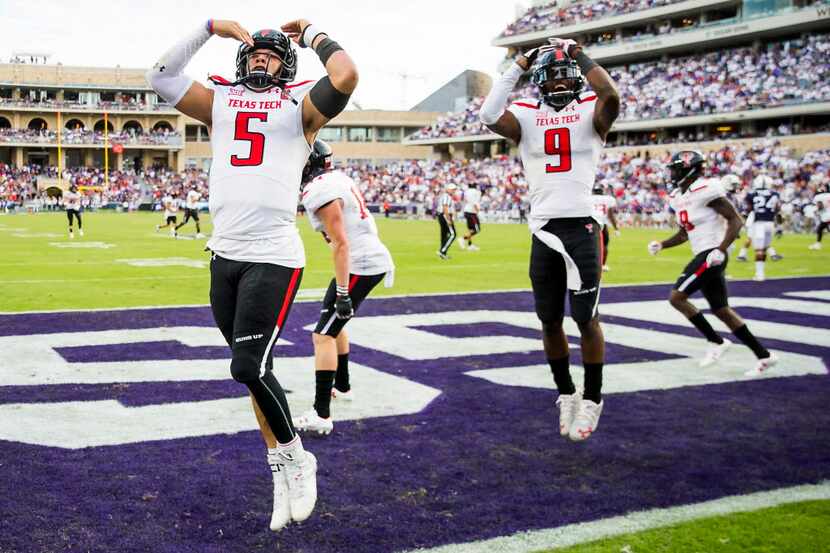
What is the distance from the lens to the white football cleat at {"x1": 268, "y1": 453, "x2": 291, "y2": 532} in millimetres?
4023

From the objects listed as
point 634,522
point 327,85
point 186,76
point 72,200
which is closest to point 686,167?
point 634,522

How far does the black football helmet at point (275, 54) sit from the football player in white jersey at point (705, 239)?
481cm

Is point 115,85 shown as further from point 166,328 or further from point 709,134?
point 166,328

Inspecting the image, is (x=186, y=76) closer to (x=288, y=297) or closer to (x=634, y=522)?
(x=288, y=297)

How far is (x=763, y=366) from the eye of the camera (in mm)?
7824

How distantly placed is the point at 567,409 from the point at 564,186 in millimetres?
1457

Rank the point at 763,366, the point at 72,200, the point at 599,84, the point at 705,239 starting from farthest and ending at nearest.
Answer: the point at 72,200
the point at 705,239
the point at 763,366
the point at 599,84

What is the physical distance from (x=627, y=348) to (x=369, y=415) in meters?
3.72

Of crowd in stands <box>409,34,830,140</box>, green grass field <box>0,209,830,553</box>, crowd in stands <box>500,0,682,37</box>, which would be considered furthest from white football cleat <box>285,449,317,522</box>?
crowd in stands <box>500,0,682,37</box>

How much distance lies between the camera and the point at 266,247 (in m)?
4.21

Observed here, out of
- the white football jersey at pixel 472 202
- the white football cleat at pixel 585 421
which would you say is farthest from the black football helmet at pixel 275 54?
the white football jersey at pixel 472 202

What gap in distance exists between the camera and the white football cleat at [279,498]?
13.2ft

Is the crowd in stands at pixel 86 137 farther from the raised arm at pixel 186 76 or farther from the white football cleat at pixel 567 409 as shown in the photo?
the raised arm at pixel 186 76

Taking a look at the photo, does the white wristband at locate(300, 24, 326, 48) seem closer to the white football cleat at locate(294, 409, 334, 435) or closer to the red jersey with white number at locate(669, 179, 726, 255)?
the white football cleat at locate(294, 409, 334, 435)
